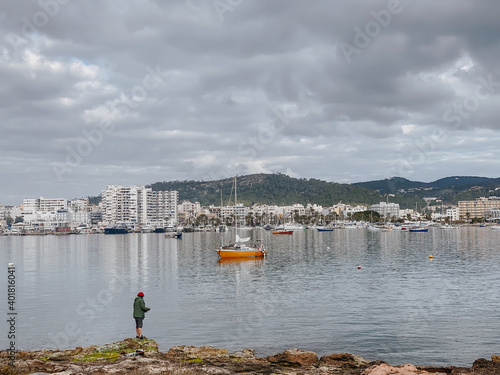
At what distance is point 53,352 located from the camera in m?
24.4

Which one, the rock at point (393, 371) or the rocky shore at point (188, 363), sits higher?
the rock at point (393, 371)

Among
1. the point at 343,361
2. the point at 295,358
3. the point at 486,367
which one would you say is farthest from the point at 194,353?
the point at 486,367

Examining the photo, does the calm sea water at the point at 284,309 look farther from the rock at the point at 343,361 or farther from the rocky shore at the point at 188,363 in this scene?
the rocky shore at the point at 188,363

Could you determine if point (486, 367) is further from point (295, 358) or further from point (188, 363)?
point (188, 363)

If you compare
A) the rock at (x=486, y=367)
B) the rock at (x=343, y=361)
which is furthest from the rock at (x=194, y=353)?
the rock at (x=486, y=367)

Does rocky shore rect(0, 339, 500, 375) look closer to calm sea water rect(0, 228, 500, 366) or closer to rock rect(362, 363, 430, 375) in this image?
rock rect(362, 363, 430, 375)

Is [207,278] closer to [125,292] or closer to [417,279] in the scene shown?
[125,292]

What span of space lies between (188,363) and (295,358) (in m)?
4.86

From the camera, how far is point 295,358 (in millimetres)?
22297

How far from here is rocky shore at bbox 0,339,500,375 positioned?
60.5ft

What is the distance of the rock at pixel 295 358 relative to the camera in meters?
22.1

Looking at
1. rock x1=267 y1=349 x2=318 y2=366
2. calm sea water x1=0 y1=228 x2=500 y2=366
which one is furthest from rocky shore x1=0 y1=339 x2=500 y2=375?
calm sea water x1=0 y1=228 x2=500 y2=366

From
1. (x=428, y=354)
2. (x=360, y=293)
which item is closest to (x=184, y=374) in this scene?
(x=428, y=354)

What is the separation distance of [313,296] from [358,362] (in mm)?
20398
